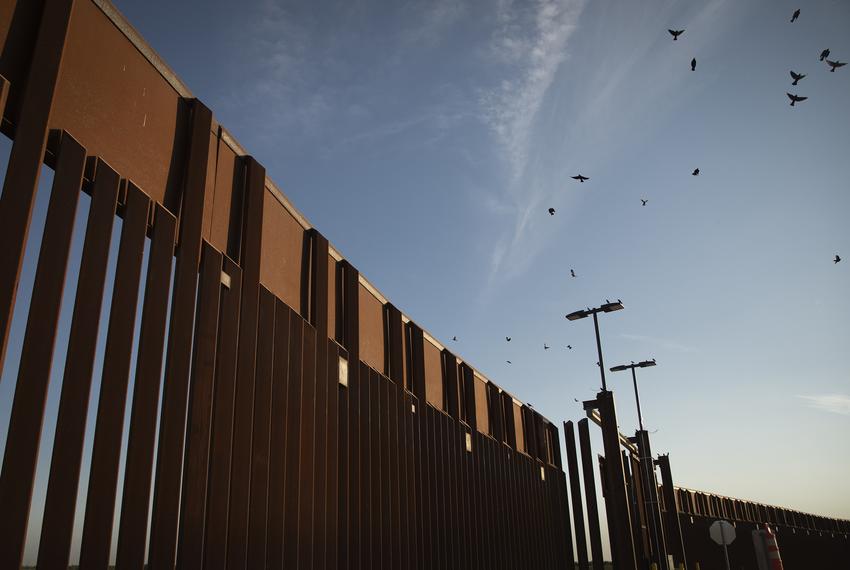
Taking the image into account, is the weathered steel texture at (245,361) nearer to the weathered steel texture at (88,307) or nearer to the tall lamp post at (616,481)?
the weathered steel texture at (88,307)

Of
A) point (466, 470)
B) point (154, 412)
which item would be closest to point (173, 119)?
point (154, 412)

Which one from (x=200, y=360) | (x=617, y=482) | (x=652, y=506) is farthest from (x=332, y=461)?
(x=652, y=506)

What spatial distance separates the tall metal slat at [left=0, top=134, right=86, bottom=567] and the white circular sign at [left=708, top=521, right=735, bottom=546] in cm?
1366

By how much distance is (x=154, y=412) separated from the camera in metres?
6.00

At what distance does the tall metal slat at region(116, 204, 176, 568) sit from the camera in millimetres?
5676

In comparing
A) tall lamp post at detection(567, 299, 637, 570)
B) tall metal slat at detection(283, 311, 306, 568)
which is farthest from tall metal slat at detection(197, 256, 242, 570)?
tall lamp post at detection(567, 299, 637, 570)

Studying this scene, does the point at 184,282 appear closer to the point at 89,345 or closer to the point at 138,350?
the point at 138,350

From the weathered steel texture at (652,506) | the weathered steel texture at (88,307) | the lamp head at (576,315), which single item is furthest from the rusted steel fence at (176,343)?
the lamp head at (576,315)

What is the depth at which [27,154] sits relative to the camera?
5.18 m

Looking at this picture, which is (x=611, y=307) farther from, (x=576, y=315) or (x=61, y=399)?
(x=61, y=399)

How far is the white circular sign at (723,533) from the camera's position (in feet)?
47.6

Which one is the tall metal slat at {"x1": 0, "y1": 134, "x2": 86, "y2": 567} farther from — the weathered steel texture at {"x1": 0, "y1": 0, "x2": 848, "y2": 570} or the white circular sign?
the white circular sign

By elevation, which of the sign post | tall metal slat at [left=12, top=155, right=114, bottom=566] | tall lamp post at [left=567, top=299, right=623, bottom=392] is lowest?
the sign post

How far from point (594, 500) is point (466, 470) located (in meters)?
8.62
